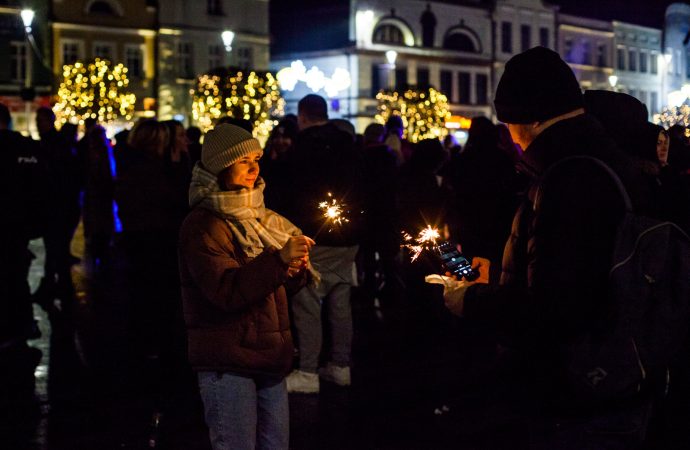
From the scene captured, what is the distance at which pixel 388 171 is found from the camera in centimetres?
1145

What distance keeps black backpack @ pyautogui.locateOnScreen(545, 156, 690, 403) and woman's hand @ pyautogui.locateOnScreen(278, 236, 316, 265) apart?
1411 mm

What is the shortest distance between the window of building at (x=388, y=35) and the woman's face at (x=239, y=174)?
60666 millimetres

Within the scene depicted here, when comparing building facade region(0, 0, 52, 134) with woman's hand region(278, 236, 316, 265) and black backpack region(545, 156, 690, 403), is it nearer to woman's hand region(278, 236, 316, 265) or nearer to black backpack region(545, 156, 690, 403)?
woman's hand region(278, 236, 316, 265)

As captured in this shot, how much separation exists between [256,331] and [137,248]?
3654mm

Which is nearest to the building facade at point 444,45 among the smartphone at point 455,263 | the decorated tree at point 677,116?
the decorated tree at point 677,116

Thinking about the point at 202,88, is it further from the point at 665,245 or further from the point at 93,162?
the point at 665,245

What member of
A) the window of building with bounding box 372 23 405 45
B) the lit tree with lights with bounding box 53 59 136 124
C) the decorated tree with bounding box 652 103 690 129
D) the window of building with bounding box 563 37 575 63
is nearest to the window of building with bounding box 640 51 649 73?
the window of building with bounding box 563 37 575 63

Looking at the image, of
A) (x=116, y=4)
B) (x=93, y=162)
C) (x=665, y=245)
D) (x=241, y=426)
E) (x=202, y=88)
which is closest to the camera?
(x=665, y=245)

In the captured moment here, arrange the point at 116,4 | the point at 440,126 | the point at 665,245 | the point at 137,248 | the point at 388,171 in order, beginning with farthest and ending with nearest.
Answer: the point at 440,126 → the point at 116,4 → the point at 388,171 → the point at 137,248 → the point at 665,245

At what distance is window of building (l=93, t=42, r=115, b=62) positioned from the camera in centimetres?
5256

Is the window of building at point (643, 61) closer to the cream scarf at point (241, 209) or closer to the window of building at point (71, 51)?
the window of building at point (71, 51)

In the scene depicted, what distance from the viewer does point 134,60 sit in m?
54.2

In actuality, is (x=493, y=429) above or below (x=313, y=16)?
below

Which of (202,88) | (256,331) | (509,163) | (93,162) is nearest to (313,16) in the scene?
(202,88)
